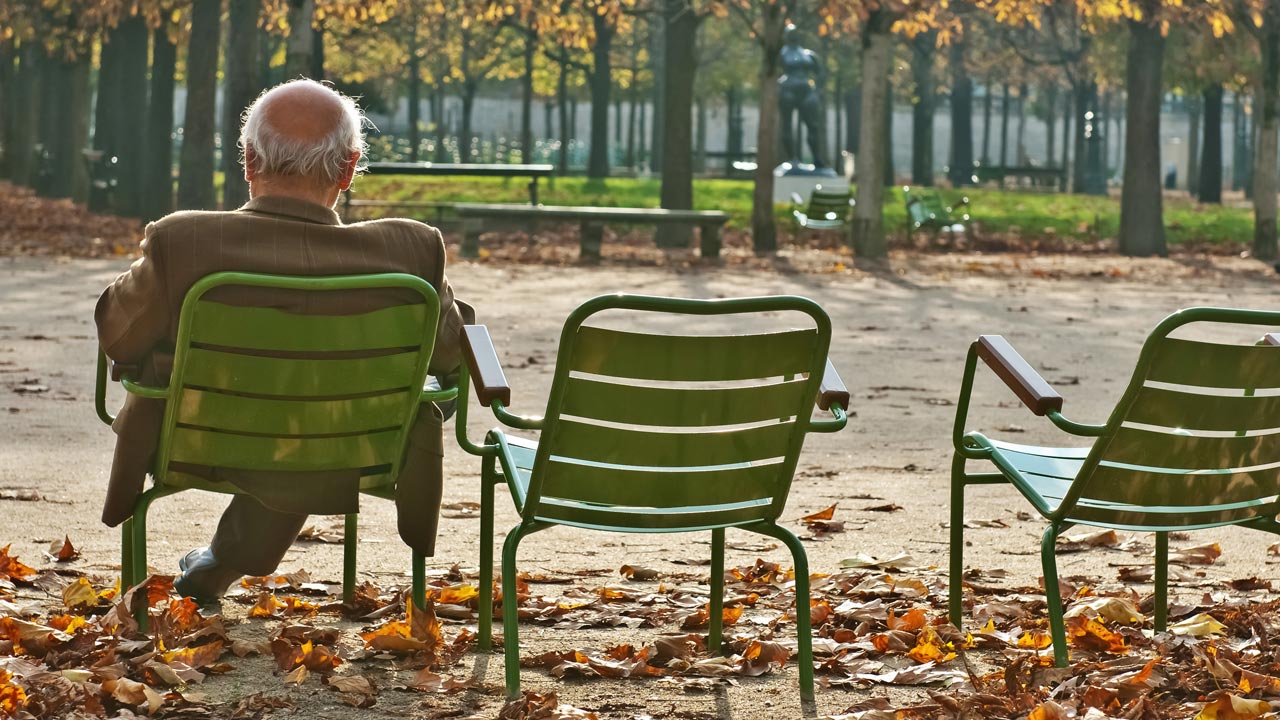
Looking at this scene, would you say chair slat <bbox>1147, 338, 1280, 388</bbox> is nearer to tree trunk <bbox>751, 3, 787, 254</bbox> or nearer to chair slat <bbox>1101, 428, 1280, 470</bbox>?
chair slat <bbox>1101, 428, 1280, 470</bbox>

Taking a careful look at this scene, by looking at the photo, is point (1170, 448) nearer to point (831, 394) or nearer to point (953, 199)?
point (831, 394)

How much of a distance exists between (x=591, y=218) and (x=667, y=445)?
607 inches

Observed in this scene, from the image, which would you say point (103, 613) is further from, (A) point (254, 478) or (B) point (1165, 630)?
(B) point (1165, 630)

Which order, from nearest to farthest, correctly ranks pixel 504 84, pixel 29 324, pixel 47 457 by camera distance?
pixel 47 457
pixel 29 324
pixel 504 84

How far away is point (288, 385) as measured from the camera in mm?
3930

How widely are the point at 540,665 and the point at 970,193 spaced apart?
3219 cm

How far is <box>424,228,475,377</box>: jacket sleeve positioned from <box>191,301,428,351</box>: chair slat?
0.19 m

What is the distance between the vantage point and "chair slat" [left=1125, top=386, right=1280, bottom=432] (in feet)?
12.7

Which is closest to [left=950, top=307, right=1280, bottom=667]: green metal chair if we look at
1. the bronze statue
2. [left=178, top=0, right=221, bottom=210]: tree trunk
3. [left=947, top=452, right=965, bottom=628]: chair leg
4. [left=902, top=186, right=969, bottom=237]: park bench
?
[left=947, top=452, right=965, bottom=628]: chair leg

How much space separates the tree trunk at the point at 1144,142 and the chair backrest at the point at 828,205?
3.68 m

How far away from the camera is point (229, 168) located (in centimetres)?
1823

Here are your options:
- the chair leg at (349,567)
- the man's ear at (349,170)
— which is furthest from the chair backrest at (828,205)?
the man's ear at (349,170)

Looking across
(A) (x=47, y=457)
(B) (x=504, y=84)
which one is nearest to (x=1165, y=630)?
(A) (x=47, y=457)

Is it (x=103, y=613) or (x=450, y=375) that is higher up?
(x=450, y=375)
